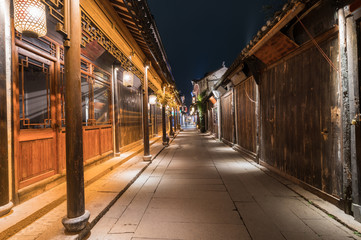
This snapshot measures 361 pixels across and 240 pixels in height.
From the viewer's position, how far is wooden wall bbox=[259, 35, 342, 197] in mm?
4043

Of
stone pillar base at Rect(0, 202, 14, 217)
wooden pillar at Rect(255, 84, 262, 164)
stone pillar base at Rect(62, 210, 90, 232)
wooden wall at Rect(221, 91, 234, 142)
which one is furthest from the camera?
wooden wall at Rect(221, 91, 234, 142)

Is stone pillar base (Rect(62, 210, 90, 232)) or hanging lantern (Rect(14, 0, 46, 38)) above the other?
hanging lantern (Rect(14, 0, 46, 38))

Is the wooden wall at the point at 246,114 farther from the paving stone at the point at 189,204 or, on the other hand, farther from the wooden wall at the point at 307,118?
the paving stone at the point at 189,204

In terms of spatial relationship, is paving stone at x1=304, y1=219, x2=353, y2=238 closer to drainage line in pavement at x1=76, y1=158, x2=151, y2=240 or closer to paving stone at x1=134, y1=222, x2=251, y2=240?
paving stone at x1=134, y1=222, x2=251, y2=240

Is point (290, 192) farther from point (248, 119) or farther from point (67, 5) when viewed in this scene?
point (67, 5)

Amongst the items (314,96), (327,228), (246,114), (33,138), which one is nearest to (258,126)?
(246,114)

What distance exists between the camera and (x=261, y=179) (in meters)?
5.98

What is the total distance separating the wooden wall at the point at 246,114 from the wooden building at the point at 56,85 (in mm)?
4939

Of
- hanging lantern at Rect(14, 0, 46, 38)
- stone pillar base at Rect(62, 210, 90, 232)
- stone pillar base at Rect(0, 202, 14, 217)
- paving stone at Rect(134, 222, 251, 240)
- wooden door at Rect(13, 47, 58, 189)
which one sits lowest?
paving stone at Rect(134, 222, 251, 240)

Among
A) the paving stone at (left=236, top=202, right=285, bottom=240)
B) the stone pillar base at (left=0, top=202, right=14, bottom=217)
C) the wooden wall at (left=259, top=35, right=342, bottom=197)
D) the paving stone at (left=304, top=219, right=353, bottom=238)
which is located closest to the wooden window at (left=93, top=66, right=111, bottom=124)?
the stone pillar base at (left=0, top=202, right=14, bottom=217)

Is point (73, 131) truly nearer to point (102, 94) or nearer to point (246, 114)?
point (102, 94)

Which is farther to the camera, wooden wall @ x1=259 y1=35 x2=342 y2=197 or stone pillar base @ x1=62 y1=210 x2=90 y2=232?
wooden wall @ x1=259 y1=35 x2=342 y2=197

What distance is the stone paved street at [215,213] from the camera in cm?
316

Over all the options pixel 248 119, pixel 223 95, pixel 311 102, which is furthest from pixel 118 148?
pixel 223 95
